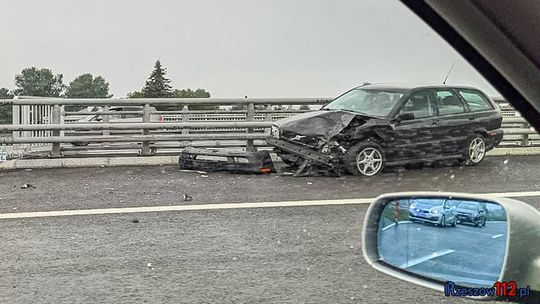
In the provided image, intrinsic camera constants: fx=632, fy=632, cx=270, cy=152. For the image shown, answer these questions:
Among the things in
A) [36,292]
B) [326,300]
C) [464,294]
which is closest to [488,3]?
[464,294]

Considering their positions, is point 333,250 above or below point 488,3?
below

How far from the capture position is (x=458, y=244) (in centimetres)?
172

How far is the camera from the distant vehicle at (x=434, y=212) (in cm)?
168

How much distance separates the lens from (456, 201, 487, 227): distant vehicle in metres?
1.53

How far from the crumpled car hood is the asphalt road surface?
578mm

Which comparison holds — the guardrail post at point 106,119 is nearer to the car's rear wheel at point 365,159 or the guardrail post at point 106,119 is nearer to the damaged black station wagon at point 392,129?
the damaged black station wagon at point 392,129

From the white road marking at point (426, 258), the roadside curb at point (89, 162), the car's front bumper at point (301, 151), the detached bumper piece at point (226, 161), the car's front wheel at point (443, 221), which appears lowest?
the roadside curb at point (89, 162)

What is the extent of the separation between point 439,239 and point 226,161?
24.1 feet

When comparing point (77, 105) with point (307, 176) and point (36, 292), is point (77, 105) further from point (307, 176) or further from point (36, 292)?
point (36, 292)

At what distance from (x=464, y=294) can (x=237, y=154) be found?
7.59 meters

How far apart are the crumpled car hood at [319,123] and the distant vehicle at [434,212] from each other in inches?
176

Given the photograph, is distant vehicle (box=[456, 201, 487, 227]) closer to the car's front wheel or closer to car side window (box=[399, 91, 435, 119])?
the car's front wheel

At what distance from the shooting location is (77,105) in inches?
405

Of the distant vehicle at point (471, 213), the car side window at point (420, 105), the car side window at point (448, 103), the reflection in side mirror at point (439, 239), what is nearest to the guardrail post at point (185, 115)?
the car side window at point (420, 105)
